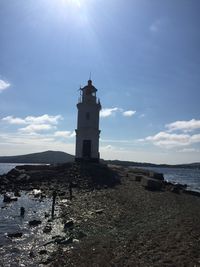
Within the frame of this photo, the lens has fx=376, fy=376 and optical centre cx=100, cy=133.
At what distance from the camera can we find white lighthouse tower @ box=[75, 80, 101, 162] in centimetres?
5372

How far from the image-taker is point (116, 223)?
23266 millimetres

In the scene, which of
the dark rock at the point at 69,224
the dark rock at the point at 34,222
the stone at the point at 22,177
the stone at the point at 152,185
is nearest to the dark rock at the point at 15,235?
the dark rock at the point at 69,224

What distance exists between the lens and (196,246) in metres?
16.1

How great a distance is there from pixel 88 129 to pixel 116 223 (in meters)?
31.1

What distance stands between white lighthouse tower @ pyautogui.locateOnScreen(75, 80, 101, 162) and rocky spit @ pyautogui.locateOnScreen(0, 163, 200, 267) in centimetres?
782

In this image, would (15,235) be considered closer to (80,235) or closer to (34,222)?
(34,222)

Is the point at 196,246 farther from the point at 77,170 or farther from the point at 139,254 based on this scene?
the point at 77,170

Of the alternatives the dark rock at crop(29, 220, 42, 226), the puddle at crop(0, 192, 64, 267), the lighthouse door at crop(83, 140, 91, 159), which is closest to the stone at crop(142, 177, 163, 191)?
the puddle at crop(0, 192, 64, 267)

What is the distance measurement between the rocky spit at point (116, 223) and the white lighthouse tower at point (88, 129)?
7.82 m

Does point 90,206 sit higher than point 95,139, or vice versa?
point 95,139

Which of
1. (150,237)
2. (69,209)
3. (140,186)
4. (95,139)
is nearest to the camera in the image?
(150,237)

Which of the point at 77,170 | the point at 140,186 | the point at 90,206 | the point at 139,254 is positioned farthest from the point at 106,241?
the point at 77,170

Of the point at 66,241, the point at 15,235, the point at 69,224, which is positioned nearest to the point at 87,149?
the point at 69,224

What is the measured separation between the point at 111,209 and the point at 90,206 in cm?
204
